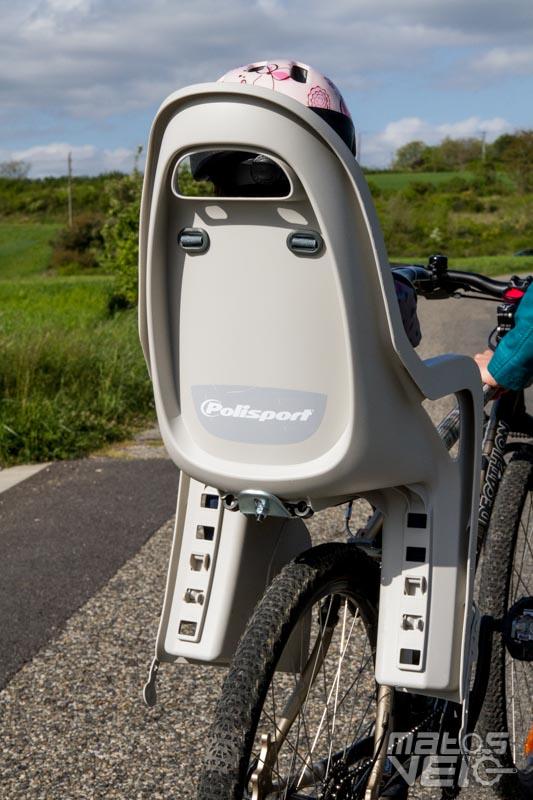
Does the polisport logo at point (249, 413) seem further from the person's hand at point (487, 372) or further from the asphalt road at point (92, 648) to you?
the asphalt road at point (92, 648)

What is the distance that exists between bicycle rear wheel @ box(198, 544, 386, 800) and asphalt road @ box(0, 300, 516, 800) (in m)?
0.86

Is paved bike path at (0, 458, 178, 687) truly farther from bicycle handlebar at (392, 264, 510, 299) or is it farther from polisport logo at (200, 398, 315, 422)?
polisport logo at (200, 398, 315, 422)

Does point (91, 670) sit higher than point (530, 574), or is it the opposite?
point (530, 574)

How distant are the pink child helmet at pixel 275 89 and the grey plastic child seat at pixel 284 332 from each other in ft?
0.46

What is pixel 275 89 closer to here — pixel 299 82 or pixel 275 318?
pixel 299 82

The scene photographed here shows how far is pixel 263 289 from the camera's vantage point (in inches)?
72.5

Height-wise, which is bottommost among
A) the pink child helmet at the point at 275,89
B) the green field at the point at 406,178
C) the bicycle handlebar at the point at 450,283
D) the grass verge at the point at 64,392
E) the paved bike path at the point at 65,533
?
the paved bike path at the point at 65,533

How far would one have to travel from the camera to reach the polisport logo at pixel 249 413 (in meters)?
1.87

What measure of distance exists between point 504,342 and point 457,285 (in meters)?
0.42

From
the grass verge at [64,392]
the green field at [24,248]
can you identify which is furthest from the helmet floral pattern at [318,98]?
the green field at [24,248]

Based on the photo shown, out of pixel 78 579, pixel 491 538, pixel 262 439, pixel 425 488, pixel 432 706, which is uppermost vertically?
pixel 262 439

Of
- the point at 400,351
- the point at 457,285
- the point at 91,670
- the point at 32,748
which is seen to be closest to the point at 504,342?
the point at 457,285

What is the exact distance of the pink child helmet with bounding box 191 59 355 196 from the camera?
196 cm

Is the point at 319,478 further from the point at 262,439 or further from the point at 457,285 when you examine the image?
the point at 457,285
